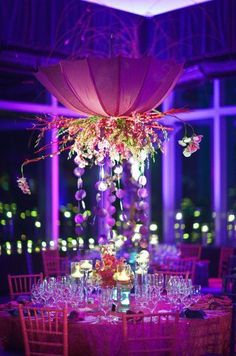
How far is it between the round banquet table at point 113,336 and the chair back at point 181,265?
2925 mm

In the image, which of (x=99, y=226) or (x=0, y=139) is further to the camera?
(x=99, y=226)

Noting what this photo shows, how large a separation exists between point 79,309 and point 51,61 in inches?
175

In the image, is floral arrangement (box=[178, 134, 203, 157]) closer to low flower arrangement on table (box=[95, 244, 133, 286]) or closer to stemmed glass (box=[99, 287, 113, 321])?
low flower arrangement on table (box=[95, 244, 133, 286])

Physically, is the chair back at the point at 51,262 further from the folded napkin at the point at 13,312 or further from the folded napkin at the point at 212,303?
the folded napkin at the point at 13,312

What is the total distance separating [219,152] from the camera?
39.0 feet

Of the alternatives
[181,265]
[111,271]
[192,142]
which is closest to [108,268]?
[111,271]

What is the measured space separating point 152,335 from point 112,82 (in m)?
2.00

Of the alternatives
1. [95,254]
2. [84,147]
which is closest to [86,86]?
[84,147]

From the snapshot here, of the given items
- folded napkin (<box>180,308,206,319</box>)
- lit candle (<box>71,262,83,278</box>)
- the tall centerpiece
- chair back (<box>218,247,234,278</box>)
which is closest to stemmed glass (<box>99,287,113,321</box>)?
the tall centerpiece

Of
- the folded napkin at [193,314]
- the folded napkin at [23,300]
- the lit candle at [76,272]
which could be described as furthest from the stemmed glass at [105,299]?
the lit candle at [76,272]

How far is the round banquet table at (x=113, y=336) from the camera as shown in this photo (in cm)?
575

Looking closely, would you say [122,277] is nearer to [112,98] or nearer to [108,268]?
[108,268]

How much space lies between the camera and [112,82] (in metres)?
5.92

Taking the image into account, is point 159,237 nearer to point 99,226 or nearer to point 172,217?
point 172,217
